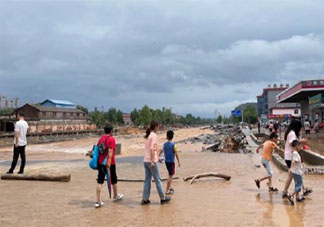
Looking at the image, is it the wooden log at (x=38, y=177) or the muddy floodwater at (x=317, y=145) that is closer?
the wooden log at (x=38, y=177)

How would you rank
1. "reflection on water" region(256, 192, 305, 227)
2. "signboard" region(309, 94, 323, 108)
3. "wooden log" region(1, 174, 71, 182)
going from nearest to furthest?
"reflection on water" region(256, 192, 305, 227)
"wooden log" region(1, 174, 71, 182)
"signboard" region(309, 94, 323, 108)

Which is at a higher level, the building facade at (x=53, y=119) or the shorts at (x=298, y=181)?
the building facade at (x=53, y=119)

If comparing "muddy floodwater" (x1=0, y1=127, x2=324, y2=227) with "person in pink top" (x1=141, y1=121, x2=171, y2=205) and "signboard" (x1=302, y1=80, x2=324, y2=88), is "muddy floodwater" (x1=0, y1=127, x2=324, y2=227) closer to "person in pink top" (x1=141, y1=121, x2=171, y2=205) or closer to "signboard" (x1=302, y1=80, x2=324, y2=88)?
"person in pink top" (x1=141, y1=121, x2=171, y2=205)

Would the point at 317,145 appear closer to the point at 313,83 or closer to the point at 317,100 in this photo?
the point at 317,100

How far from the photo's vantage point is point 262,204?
6820 mm

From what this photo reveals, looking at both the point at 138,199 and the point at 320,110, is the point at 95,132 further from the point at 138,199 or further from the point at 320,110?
the point at 138,199

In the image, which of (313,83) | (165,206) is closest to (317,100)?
(313,83)

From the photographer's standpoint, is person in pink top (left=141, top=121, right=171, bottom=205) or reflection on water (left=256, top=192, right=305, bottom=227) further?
person in pink top (left=141, top=121, right=171, bottom=205)

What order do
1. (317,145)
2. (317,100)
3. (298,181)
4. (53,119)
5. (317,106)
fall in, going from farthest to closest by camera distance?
(53,119)
(317,106)
(317,100)
(317,145)
(298,181)

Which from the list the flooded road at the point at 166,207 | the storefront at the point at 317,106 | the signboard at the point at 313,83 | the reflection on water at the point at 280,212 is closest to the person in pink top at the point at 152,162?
the flooded road at the point at 166,207

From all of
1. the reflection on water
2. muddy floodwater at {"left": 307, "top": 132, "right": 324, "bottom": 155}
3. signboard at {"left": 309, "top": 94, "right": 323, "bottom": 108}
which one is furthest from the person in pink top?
signboard at {"left": 309, "top": 94, "right": 323, "bottom": 108}

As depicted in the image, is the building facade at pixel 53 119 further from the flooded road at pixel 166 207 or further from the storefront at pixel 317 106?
the flooded road at pixel 166 207

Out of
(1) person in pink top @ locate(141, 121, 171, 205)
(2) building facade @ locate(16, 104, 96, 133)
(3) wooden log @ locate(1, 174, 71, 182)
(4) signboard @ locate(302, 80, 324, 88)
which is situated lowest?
(3) wooden log @ locate(1, 174, 71, 182)

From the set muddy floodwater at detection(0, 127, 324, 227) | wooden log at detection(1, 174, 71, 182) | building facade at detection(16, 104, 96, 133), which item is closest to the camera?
muddy floodwater at detection(0, 127, 324, 227)
